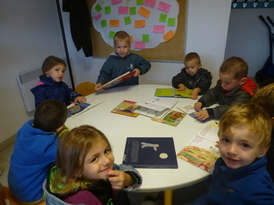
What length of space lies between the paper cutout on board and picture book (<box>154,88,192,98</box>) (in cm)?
95

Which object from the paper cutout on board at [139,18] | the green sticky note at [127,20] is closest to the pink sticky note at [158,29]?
the paper cutout on board at [139,18]

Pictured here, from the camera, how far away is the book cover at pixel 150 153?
3.24 feet

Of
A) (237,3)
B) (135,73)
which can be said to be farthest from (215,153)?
(237,3)

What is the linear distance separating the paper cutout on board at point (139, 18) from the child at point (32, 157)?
6.33 feet

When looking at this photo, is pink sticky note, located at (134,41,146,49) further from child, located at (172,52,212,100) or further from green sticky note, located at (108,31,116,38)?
child, located at (172,52,212,100)

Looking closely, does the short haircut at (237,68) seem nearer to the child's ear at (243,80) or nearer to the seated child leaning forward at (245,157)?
the child's ear at (243,80)

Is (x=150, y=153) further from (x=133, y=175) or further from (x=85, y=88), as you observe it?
(x=85, y=88)

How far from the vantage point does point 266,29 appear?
3604 millimetres

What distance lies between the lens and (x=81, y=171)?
2.63 ft

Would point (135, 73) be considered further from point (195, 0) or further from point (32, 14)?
point (32, 14)

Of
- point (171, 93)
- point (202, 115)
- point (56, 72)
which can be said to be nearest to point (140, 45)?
point (171, 93)

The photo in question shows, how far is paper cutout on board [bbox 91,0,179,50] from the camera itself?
246 cm

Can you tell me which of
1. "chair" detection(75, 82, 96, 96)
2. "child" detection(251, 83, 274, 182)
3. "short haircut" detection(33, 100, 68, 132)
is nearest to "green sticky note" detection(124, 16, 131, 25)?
"chair" detection(75, 82, 96, 96)

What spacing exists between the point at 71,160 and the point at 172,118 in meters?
0.82
